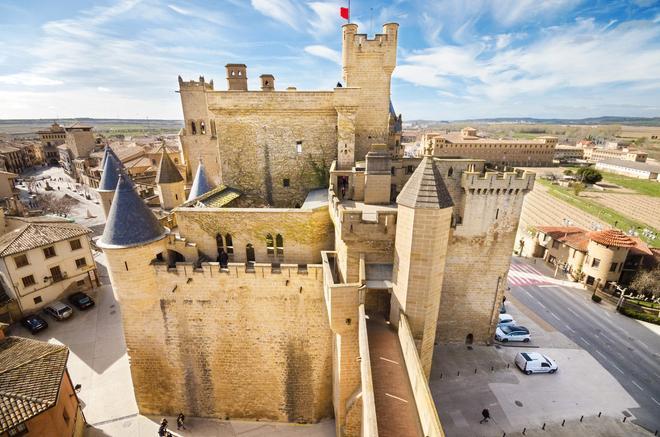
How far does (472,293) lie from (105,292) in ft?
106

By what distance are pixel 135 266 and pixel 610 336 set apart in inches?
1269

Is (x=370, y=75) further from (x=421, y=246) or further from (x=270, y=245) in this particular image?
(x=421, y=246)

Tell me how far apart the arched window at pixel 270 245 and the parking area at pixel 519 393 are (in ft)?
38.5

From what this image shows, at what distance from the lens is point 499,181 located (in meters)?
16.8

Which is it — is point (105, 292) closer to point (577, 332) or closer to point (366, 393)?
point (366, 393)

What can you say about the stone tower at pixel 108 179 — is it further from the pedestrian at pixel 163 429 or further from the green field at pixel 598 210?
the green field at pixel 598 210

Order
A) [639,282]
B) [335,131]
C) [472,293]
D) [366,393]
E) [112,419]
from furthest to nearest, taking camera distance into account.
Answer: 1. [639,282]
2. [335,131]
3. [472,293]
4. [112,419]
5. [366,393]

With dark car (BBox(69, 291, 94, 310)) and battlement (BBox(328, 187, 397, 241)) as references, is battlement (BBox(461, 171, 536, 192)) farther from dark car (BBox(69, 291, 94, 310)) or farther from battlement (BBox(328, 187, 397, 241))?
dark car (BBox(69, 291, 94, 310))

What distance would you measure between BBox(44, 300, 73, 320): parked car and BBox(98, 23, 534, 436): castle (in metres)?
13.8

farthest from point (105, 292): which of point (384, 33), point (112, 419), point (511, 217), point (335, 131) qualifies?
point (511, 217)

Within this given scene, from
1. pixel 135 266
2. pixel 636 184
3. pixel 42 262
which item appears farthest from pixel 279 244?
pixel 636 184

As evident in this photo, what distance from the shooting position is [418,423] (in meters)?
8.90

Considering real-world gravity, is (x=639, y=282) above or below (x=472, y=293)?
below

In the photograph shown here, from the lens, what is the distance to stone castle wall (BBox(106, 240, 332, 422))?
15133mm
